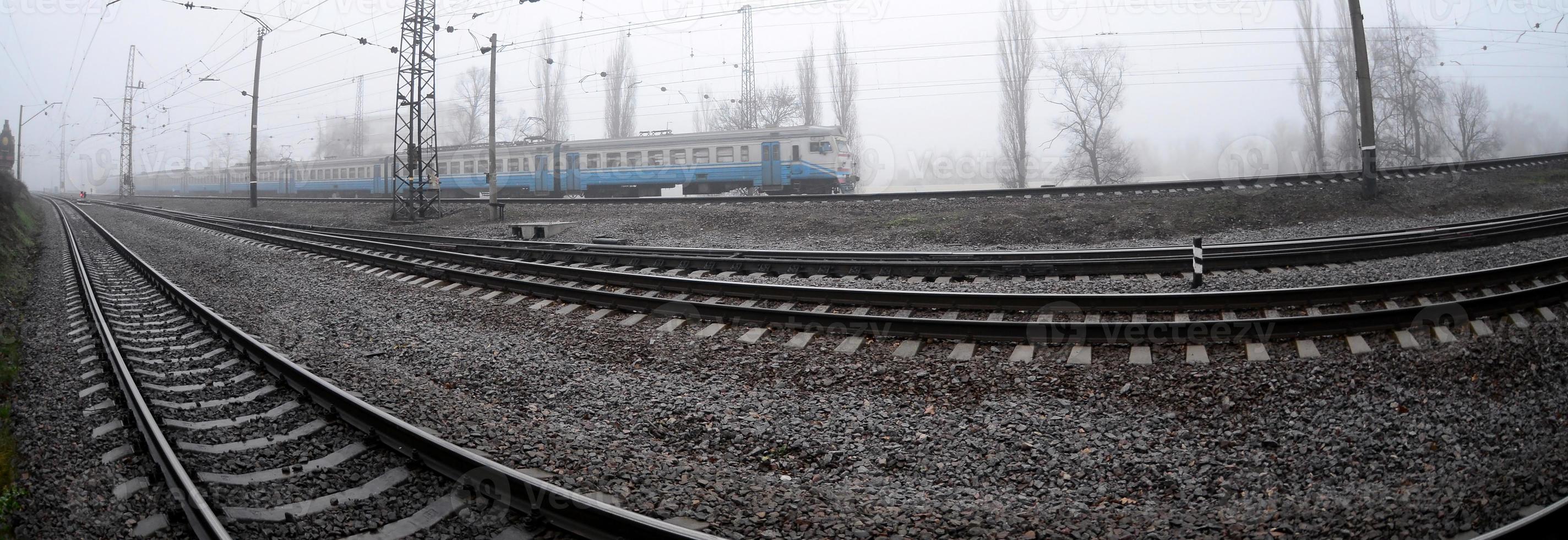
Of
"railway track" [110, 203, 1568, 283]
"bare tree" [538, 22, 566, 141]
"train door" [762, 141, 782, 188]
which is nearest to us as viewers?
"railway track" [110, 203, 1568, 283]

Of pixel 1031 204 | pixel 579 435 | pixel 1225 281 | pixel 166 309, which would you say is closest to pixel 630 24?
pixel 1031 204

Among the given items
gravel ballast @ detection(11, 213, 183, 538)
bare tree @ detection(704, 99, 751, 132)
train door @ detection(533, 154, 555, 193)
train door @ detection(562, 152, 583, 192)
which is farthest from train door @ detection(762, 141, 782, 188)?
gravel ballast @ detection(11, 213, 183, 538)

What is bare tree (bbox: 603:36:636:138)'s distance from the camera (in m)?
45.7

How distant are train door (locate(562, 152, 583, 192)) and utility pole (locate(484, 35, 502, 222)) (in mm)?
6494

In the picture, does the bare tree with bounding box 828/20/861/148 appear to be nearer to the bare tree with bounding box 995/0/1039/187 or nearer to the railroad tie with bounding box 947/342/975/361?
the bare tree with bounding box 995/0/1039/187

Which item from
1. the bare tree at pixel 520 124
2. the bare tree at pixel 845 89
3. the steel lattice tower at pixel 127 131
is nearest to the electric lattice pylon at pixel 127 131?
the steel lattice tower at pixel 127 131

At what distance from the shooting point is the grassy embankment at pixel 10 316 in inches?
149

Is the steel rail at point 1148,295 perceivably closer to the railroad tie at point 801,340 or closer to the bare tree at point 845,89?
the railroad tie at point 801,340

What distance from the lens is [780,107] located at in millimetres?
42188

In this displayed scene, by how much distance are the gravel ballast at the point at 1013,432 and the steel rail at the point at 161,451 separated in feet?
3.73

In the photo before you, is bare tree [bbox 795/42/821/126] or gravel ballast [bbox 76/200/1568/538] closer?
gravel ballast [bbox 76/200/1568/538]

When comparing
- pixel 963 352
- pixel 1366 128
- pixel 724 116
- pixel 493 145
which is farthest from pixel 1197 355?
pixel 724 116

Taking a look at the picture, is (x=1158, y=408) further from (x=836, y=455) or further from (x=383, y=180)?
(x=383, y=180)

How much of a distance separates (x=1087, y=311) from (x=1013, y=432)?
2769 millimetres
